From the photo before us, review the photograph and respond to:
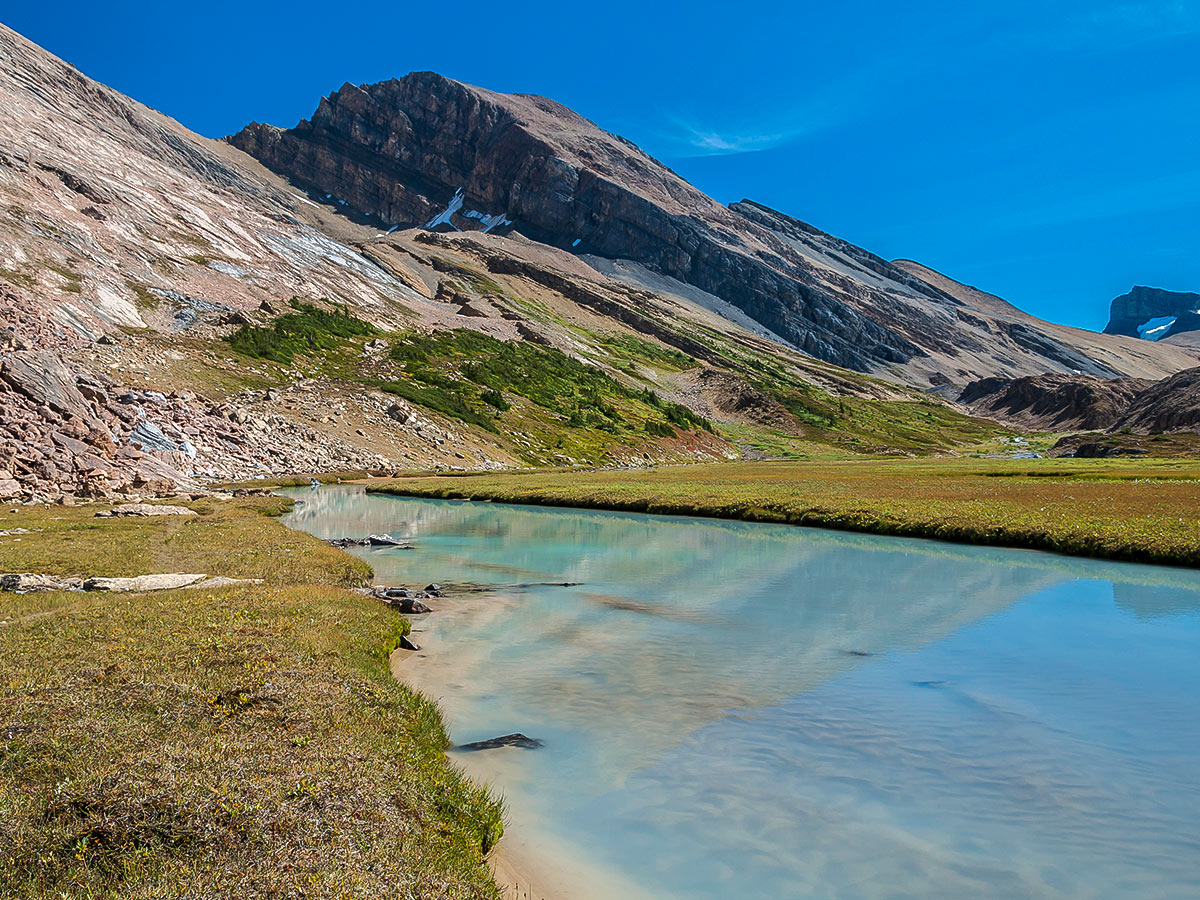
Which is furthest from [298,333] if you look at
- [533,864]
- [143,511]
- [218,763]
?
[533,864]

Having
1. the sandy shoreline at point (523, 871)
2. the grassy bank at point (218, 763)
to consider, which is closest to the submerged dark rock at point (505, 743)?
the grassy bank at point (218, 763)

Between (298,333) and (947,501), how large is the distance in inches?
4038

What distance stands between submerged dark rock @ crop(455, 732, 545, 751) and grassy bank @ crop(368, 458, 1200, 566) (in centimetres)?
3212

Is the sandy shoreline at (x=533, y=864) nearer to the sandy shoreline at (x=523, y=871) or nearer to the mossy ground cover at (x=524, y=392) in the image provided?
the sandy shoreline at (x=523, y=871)

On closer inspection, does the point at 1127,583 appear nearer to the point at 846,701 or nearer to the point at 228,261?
the point at 846,701

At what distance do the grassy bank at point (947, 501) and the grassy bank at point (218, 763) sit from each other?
34.2 metres

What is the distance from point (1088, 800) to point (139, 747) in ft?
42.9

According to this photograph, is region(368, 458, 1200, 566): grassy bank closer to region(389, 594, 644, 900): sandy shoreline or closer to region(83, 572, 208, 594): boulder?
region(389, 594, 644, 900): sandy shoreline

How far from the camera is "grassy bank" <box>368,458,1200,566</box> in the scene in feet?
116

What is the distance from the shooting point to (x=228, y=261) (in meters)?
136

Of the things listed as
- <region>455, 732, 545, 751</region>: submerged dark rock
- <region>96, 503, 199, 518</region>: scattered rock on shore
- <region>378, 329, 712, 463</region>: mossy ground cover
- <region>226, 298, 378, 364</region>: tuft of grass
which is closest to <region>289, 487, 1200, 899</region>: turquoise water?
<region>455, 732, 545, 751</region>: submerged dark rock

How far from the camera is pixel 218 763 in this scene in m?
8.48

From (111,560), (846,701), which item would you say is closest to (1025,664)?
(846,701)

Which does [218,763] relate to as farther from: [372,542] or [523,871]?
[372,542]
